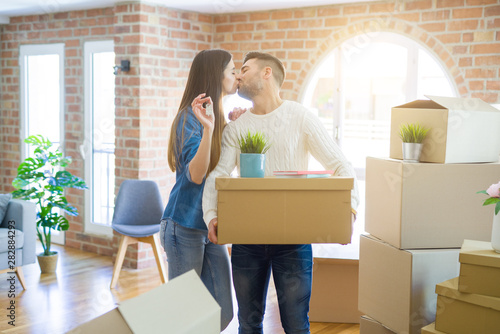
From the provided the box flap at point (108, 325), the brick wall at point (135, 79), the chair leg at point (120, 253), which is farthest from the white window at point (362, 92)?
the box flap at point (108, 325)

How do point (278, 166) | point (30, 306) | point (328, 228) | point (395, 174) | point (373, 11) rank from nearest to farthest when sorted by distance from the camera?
1. point (328, 228)
2. point (278, 166)
3. point (395, 174)
4. point (30, 306)
5. point (373, 11)

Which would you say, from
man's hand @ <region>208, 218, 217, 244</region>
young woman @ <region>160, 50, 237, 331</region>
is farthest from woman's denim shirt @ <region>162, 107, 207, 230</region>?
man's hand @ <region>208, 218, 217, 244</region>

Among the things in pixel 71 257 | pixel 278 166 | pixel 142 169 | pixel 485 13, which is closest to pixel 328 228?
pixel 278 166

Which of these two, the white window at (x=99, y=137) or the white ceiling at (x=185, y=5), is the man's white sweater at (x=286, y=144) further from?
the white window at (x=99, y=137)

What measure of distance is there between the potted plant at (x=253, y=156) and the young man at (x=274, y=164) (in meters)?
0.16

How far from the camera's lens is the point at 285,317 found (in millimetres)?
2055

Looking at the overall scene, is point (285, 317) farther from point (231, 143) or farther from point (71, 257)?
point (71, 257)

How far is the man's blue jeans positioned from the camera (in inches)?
79.0

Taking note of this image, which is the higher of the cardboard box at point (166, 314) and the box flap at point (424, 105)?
the box flap at point (424, 105)

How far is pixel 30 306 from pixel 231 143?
99.7 inches

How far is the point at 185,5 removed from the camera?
475 centimetres

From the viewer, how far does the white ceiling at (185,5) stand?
14.9 ft

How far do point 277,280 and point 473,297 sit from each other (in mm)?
665

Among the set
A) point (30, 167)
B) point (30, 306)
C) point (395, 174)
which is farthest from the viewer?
point (30, 167)
